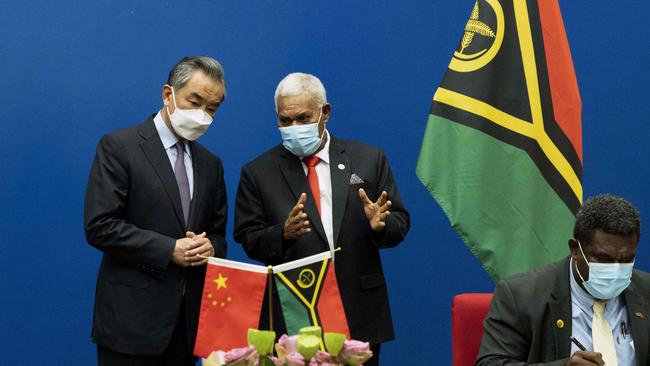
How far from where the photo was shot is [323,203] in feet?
10.7

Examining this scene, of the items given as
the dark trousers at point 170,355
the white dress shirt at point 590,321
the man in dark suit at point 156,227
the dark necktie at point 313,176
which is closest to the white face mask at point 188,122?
the man in dark suit at point 156,227

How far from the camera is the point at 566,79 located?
3373 millimetres

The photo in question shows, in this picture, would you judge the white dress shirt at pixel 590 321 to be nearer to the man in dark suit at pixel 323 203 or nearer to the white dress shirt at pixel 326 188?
the man in dark suit at pixel 323 203

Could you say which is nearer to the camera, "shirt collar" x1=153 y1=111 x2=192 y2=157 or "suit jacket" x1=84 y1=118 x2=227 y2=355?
"suit jacket" x1=84 y1=118 x2=227 y2=355

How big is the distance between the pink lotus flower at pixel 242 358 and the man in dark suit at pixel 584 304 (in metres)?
0.73

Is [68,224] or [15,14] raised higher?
[15,14]

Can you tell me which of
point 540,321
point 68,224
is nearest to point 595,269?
point 540,321

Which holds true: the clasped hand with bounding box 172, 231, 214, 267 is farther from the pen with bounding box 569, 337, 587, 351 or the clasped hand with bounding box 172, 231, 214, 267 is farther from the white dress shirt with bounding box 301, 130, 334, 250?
the pen with bounding box 569, 337, 587, 351

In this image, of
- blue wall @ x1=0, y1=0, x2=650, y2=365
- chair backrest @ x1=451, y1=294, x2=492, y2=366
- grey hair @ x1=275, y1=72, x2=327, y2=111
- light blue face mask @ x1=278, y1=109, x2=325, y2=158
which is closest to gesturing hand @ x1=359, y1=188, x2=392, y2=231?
light blue face mask @ x1=278, y1=109, x2=325, y2=158

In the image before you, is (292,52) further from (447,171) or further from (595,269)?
(595,269)

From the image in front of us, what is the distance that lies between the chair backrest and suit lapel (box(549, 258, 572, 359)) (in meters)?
0.22

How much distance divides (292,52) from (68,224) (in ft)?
3.47

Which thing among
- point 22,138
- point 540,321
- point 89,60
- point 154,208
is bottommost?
point 540,321

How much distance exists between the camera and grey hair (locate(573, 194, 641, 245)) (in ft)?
7.84
